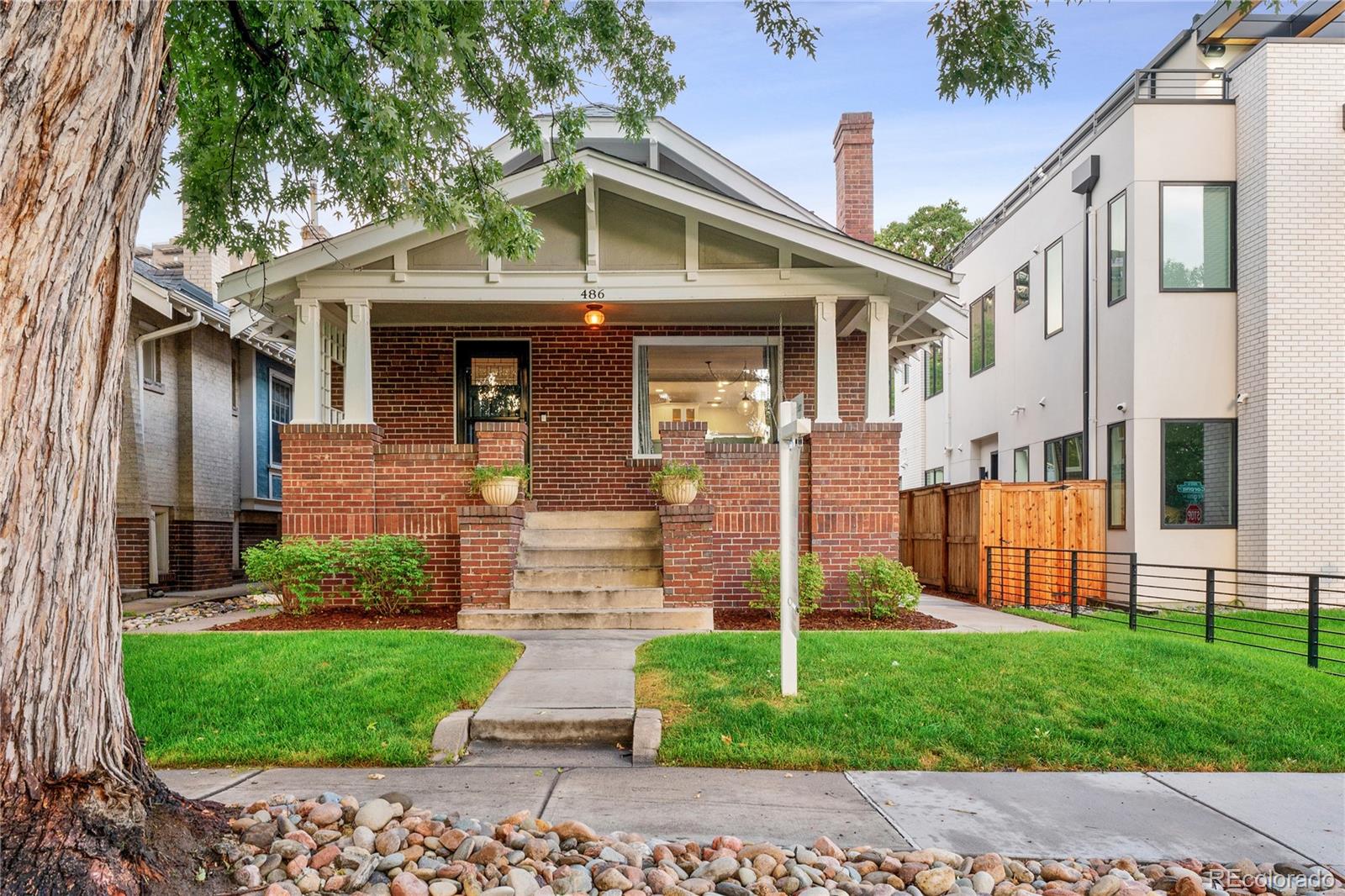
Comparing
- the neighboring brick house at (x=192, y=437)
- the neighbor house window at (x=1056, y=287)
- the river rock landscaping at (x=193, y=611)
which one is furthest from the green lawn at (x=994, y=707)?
the neighboring brick house at (x=192, y=437)

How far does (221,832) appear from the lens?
293 centimetres

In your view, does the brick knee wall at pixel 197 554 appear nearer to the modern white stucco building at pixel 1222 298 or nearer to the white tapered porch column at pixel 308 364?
the white tapered porch column at pixel 308 364

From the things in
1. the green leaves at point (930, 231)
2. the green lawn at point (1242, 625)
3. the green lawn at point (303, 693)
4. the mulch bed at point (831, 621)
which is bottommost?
the green lawn at point (1242, 625)

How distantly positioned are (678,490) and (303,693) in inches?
156

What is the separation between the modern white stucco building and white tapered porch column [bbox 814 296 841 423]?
209 inches

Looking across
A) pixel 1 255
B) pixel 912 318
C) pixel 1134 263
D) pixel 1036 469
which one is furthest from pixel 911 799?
pixel 1036 469

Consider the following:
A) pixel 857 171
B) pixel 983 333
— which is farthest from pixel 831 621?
pixel 983 333

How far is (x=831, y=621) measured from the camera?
8.14 metres

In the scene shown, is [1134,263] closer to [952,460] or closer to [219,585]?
[952,460]

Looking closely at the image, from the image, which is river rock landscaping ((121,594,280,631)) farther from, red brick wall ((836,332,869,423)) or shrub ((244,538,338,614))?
red brick wall ((836,332,869,423))

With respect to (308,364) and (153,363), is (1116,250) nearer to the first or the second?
(308,364)

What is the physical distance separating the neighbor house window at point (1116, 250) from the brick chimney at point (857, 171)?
349 centimetres

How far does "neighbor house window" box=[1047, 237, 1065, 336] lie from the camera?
46.5 feet

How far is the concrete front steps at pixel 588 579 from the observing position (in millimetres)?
7637
